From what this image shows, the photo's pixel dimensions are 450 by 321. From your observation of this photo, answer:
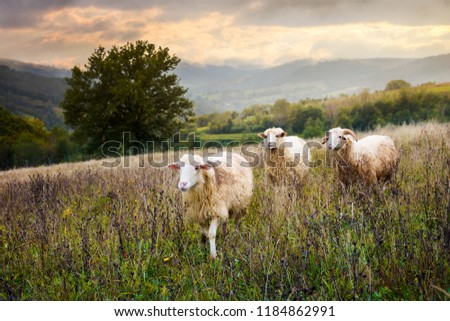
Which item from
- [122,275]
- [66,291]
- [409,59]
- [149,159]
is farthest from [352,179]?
[149,159]

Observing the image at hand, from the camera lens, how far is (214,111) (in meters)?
9.35

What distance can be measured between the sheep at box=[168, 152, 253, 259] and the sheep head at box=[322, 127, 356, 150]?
1.66 meters

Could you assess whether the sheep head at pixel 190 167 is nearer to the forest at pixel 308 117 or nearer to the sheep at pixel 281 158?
the sheep at pixel 281 158

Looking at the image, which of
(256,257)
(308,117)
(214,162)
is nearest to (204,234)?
(214,162)

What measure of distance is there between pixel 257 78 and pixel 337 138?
2.10 metres

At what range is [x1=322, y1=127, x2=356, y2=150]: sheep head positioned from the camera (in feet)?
22.0

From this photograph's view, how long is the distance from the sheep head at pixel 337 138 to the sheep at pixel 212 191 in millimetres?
1658

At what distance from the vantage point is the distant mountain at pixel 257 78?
6.79 meters

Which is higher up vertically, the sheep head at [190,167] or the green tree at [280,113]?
the green tree at [280,113]

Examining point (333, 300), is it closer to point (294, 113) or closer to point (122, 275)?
point (122, 275)

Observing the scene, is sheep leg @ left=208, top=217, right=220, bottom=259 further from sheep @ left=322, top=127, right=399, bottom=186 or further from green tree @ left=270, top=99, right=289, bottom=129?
green tree @ left=270, top=99, right=289, bottom=129

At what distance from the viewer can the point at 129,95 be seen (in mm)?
13711

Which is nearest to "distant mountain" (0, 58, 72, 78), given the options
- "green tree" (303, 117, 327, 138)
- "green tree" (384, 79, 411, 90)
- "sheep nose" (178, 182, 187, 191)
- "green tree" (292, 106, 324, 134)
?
"sheep nose" (178, 182, 187, 191)

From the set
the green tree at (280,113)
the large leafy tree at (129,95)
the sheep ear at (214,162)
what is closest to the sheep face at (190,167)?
the sheep ear at (214,162)
